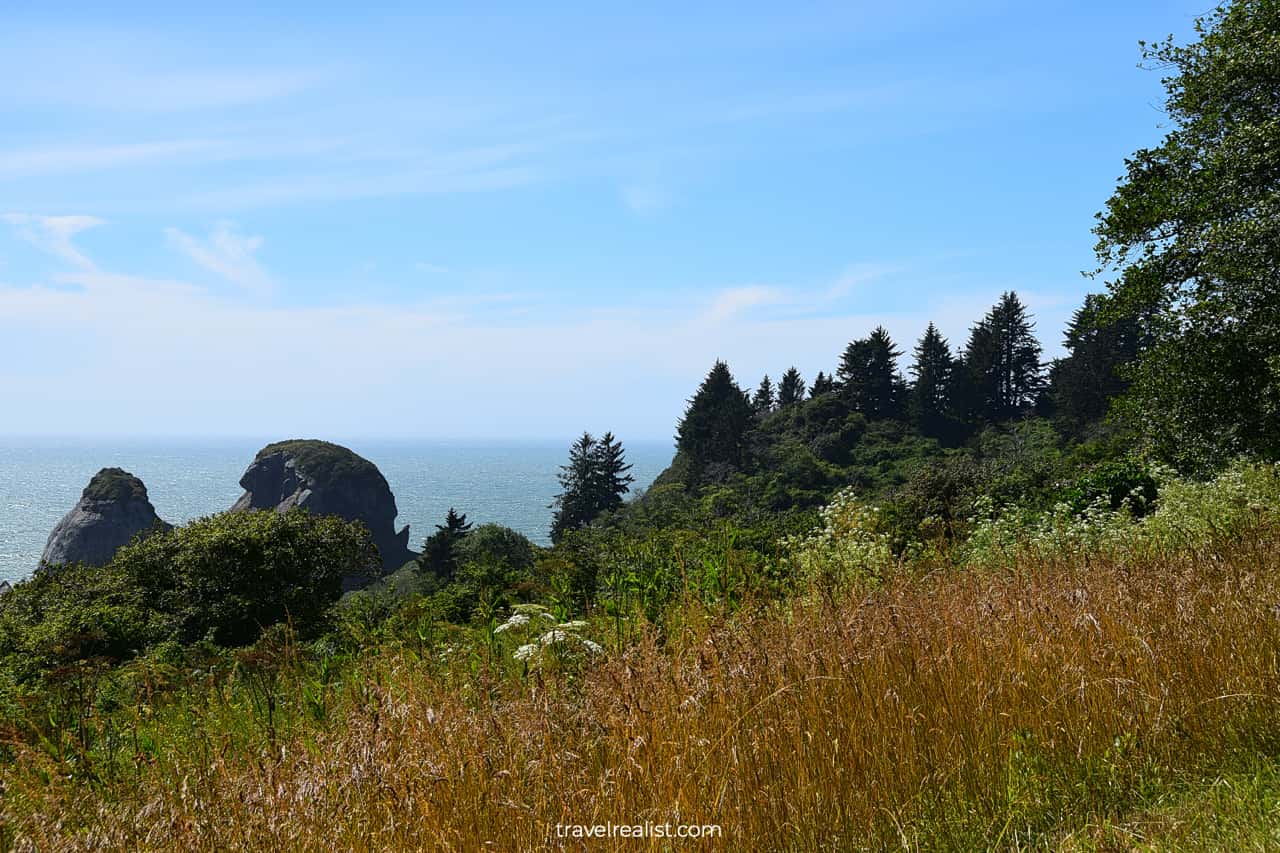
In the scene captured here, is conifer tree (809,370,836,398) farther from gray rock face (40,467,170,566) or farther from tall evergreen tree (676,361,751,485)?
gray rock face (40,467,170,566)

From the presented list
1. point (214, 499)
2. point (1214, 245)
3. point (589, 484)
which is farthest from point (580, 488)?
point (214, 499)

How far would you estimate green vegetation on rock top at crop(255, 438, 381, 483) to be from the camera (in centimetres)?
5772

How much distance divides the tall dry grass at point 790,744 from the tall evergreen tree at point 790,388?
47.2 m

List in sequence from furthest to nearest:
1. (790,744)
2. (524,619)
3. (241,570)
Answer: (241,570)
(524,619)
(790,744)

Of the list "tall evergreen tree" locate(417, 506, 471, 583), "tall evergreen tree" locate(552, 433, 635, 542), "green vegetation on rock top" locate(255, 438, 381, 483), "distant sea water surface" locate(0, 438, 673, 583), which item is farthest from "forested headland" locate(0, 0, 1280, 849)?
"green vegetation on rock top" locate(255, 438, 381, 483)

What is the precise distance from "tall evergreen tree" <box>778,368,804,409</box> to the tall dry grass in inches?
1856

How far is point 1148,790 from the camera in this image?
2.92 meters

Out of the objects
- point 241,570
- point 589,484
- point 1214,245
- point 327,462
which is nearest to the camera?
point 1214,245

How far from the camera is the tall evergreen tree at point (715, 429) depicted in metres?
40.7

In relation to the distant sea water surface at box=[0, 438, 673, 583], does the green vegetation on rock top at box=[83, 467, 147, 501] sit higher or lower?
higher

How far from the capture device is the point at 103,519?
163 feet

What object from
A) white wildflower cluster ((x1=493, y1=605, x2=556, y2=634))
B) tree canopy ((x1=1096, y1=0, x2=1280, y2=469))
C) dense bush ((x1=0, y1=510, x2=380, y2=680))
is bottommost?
dense bush ((x1=0, y1=510, x2=380, y2=680))

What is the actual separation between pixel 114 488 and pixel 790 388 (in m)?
47.9

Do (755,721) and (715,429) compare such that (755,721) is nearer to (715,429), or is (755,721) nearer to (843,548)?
(843,548)
